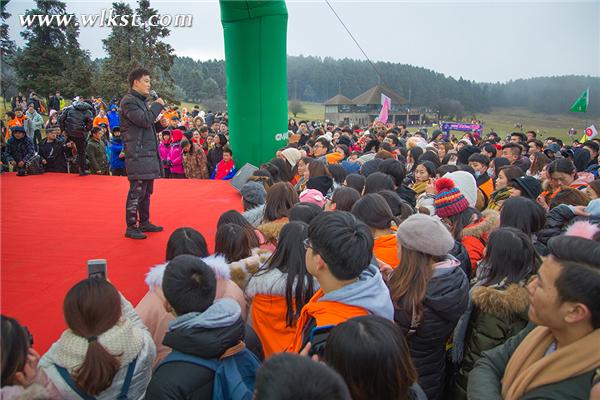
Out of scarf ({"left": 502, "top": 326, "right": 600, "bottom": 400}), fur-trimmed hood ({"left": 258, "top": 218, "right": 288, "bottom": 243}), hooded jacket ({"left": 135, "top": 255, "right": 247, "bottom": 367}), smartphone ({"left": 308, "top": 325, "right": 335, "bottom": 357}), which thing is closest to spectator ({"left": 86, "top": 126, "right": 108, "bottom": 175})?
fur-trimmed hood ({"left": 258, "top": 218, "right": 288, "bottom": 243})

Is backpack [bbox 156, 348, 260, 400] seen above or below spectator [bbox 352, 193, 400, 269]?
below

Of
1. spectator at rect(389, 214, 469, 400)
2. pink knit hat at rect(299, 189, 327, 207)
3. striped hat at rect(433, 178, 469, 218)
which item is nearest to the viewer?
spectator at rect(389, 214, 469, 400)

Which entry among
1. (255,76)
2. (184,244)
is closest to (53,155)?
(255,76)

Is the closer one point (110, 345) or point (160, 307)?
point (110, 345)

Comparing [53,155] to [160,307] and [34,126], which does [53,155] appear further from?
[160,307]

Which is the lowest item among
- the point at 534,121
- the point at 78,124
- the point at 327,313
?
the point at 327,313

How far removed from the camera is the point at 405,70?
52.3m

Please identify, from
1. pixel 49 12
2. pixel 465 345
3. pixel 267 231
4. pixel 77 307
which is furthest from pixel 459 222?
pixel 49 12

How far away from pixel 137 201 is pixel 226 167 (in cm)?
369

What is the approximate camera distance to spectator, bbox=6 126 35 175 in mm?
7801

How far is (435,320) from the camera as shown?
2.17m

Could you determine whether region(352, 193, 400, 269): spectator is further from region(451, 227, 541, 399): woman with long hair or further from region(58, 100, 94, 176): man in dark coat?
region(58, 100, 94, 176): man in dark coat

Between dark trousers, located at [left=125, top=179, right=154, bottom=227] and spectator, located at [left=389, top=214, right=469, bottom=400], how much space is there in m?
3.10

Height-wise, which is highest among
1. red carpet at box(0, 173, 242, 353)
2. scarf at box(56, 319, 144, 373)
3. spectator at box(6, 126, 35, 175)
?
spectator at box(6, 126, 35, 175)
